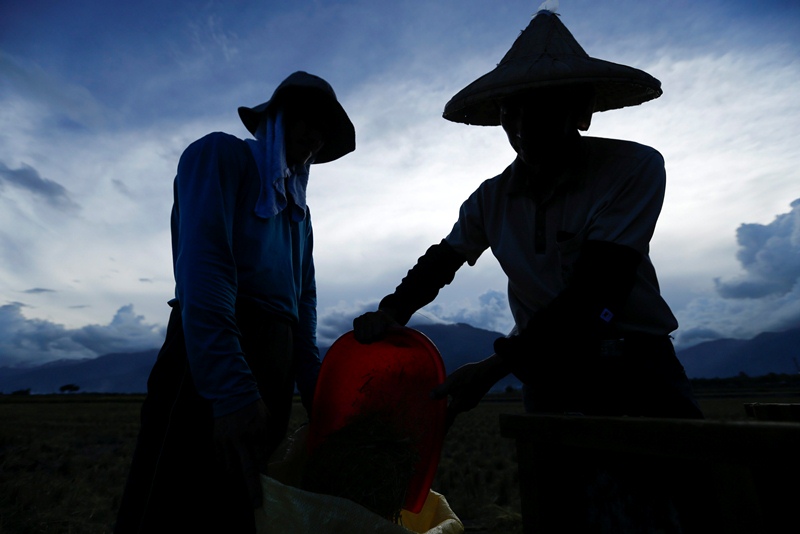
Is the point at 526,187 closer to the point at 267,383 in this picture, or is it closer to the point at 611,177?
the point at 611,177

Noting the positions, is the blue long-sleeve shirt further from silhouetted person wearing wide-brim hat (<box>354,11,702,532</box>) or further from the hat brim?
the hat brim

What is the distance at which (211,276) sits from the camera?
62.9 inches

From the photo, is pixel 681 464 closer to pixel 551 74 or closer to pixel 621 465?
pixel 621 465

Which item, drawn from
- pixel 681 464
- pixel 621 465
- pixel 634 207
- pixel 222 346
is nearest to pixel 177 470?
pixel 222 346

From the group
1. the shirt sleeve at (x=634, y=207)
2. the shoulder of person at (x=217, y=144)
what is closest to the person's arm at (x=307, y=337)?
the shoulder of person at (x=217, y=144)

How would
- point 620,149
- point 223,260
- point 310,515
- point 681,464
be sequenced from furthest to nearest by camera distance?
point 620,149 → point 223,260 → point 310,515 → point 681,464

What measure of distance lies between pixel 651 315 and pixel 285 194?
153 centimetres

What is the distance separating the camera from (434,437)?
2.01 meters

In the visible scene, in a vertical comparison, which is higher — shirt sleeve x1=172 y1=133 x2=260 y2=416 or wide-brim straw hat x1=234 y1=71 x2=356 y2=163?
wide-brim straw hat x1=234 y1=71 x2=356 y2=163

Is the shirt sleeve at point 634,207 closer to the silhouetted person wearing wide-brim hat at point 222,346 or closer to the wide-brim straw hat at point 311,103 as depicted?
the silhouetted person wearing wide-brim hat at point 222,346

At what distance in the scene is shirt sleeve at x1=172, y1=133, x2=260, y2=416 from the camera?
60.8 inches

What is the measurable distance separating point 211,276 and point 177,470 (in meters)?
0.63

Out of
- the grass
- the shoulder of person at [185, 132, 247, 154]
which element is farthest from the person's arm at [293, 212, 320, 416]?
the grass

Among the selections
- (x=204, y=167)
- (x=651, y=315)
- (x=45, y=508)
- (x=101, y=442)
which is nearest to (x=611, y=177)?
(x=651, y=315)
